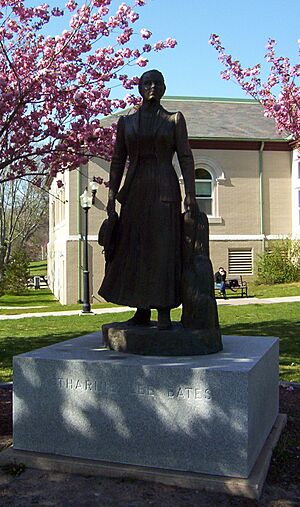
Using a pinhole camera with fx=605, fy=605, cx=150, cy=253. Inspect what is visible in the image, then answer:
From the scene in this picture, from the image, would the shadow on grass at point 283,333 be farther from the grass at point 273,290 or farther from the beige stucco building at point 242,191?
the beige stucco building at point 242,191

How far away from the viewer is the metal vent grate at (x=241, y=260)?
26391 millimetres

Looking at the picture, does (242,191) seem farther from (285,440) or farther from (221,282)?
(285,440)

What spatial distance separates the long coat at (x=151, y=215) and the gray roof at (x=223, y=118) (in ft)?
67.7

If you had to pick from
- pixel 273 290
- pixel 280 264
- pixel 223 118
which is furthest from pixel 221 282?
pixel 223 118

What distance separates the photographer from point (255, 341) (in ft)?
20.4

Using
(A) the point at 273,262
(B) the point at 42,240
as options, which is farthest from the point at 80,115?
(B) the point at 42,240

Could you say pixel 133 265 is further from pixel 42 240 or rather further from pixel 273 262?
pixel 42 240

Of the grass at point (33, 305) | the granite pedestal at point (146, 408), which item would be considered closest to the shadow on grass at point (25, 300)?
the grass at point (33, 305)

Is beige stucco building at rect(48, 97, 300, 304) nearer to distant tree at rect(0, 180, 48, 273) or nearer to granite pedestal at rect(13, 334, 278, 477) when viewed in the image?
distant tree at rect(0, 180, 48, 273)

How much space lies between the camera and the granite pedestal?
14.7 feet

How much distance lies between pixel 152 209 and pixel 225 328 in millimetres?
7773

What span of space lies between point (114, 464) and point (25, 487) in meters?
0.69

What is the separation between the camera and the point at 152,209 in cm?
557

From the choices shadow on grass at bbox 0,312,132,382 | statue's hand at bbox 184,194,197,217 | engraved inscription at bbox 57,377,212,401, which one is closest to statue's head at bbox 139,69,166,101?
statue's hand at bbox 184,194,197,217
